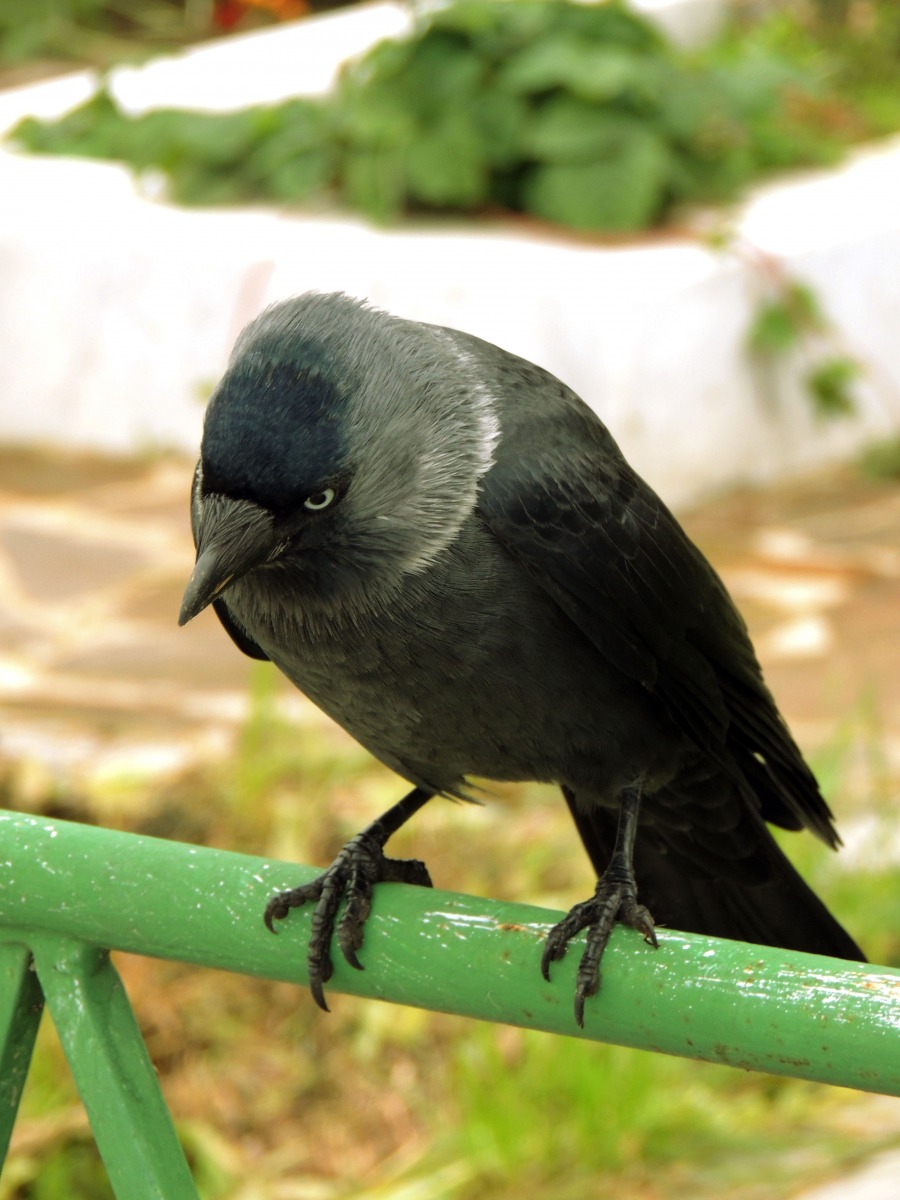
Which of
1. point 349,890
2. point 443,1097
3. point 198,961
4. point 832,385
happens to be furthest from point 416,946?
point 832,385

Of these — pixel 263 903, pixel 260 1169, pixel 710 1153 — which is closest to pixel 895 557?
pixel 710 1153

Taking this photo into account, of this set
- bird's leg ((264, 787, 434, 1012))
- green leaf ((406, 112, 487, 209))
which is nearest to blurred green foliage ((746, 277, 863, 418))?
green leaf ((406, 112, 487, 209))


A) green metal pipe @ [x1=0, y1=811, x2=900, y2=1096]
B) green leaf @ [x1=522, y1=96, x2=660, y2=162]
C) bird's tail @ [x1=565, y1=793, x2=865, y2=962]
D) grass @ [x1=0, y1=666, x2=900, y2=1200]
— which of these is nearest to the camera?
green metal pipe @ [x1=0, y1=811, x2=900, y2=1096]

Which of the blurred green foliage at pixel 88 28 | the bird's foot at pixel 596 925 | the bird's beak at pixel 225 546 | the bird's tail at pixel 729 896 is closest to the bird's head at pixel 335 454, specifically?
the bird's beak at pixel 225 546

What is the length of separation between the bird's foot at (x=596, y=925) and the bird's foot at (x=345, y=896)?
22 cm

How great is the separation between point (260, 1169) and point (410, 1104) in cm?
32

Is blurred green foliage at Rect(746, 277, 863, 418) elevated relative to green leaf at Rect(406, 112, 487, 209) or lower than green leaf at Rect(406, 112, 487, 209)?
lower

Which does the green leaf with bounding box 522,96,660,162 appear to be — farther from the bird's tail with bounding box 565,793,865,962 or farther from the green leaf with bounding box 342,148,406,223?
the bird's tail with bounding box 565,793,865,962

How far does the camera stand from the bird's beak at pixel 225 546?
1891 millimetres

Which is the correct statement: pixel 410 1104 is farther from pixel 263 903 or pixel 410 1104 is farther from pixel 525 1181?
pixel 263 903

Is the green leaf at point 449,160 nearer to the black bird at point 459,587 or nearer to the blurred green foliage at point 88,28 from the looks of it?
the blurred green foliage at point 88,28

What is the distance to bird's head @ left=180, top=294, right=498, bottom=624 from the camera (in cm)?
191

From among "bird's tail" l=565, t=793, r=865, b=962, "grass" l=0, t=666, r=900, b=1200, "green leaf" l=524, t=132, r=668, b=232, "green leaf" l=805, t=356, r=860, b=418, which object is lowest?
"grass" l=0, t=666, r=900, b=1200

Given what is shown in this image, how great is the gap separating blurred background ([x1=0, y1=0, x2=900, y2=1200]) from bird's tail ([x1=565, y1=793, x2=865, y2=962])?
0.77 metres
